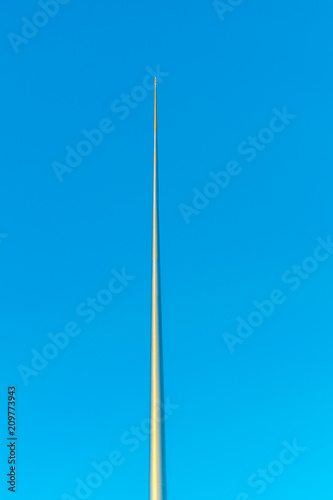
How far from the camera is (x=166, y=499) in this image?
13.2 meters

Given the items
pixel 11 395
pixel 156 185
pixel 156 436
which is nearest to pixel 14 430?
pixel 11 395

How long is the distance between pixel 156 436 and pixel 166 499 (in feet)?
4.42

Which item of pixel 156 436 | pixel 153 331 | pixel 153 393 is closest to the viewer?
pixel 156 436

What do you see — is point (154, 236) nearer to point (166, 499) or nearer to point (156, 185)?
point (156, 185)

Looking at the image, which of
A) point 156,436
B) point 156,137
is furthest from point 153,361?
point 156,137

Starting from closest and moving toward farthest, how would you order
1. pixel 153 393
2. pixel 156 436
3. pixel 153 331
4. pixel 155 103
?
pixel 156 436 < pixel 153 393 < pixel 153 331 < pixel 155 103

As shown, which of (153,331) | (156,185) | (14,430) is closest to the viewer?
(153,331)

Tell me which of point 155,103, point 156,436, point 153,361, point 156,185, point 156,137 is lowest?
point 156,436

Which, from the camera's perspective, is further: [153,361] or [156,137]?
[156,137]

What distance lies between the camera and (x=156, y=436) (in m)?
14.1

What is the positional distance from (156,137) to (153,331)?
360 inches

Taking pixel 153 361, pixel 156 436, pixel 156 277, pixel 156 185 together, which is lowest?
pixel 156 436

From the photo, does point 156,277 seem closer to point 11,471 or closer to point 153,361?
point 153,361

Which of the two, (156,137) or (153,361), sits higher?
(156,137)
